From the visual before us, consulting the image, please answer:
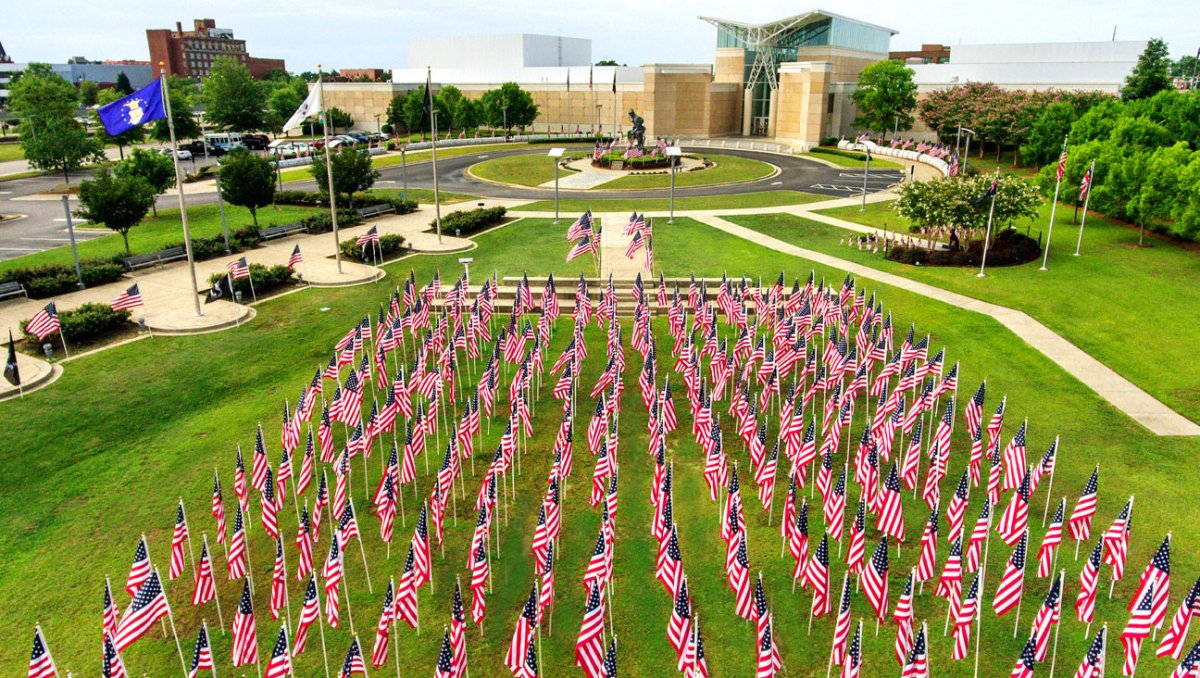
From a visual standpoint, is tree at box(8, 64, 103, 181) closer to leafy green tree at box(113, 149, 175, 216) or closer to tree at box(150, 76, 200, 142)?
tree at box(150, 76, 200, 142)

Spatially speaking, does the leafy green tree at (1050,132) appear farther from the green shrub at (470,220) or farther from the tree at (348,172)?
the tree at (348,172)

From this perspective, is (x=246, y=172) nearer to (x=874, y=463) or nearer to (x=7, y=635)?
(x=7, y=635)

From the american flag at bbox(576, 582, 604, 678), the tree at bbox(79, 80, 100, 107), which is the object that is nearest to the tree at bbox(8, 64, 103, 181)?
the tree at bbox(79, 80, 100, 107)

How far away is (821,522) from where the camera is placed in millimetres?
18594

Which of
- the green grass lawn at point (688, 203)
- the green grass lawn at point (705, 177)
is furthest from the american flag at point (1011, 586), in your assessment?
the green grass lawn at point (705, 177)

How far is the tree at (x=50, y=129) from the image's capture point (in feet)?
217

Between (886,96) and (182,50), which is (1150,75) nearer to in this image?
(886,96)

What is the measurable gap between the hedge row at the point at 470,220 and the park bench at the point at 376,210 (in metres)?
4.66

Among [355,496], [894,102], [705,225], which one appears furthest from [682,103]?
[355,496]

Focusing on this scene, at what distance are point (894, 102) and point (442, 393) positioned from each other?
80953 millimetres

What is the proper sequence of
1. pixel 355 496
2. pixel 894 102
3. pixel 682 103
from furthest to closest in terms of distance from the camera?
1. pixel 682 103
2. pixel 894 102
3. pixel 355 496

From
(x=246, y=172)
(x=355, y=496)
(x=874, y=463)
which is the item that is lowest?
(x=355, y=496)

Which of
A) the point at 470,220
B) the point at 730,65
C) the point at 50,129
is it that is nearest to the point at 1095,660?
the point at 470,220

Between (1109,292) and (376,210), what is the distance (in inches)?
1659
